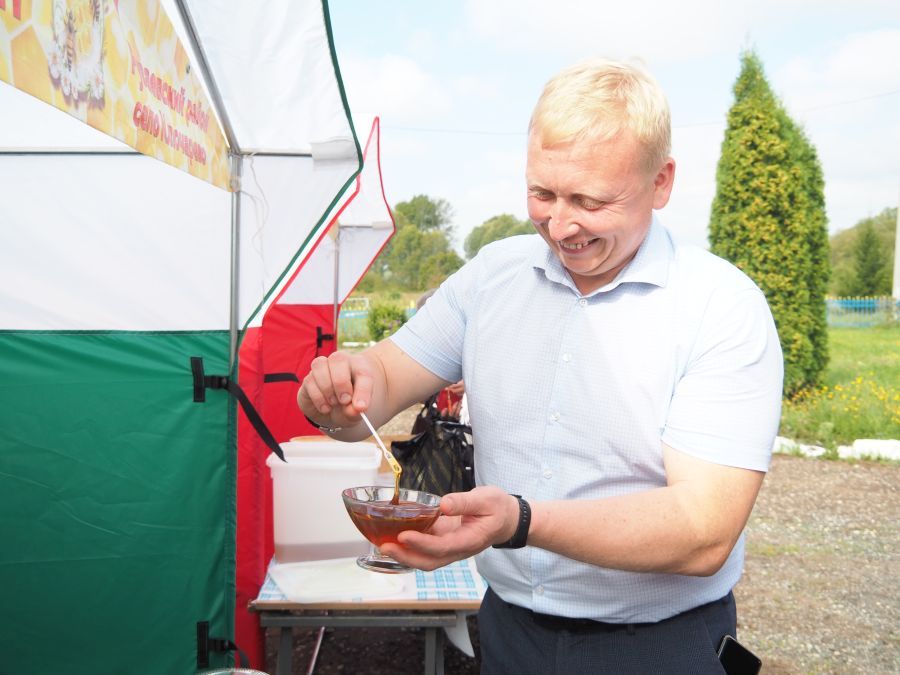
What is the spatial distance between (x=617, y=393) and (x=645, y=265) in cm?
26

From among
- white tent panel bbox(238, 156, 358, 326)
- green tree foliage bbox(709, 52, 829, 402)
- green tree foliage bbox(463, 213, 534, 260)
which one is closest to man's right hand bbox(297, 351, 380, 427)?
white tent panel bbox(238, 156, 358, 326)

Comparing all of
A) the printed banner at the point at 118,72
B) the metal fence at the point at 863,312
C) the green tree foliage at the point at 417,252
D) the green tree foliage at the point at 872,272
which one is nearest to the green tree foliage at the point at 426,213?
the green tree foliage at the point at 417,252

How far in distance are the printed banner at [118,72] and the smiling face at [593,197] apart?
2.94ft

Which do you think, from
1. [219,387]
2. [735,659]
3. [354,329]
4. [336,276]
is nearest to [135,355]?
[219,387]

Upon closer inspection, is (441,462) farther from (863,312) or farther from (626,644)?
(863,312)

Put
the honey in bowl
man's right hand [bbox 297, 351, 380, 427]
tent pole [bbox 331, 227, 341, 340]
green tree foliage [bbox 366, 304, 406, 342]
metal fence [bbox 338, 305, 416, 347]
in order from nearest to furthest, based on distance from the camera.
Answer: the honey in bowl → man's right hand [bbox 297, 351, 380, 427] → tent pole [bbox 331, 227, 341, 340] → green tree foliage [bbox 366, 304, 406, 342] → metal fence [bbox 338, 305, 416, 347]

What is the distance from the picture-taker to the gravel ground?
4.13 m

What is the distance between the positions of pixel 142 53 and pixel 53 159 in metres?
0.98

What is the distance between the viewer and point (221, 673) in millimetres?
1423

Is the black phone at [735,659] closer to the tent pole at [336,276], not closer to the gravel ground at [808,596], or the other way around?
the gravel ground at [808,596]

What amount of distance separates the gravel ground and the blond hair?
3248mm

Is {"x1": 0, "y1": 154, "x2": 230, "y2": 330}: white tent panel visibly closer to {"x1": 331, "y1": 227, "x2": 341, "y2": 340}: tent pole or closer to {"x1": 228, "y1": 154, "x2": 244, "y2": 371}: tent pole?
{"x1": 228, "y1": 154, "x2": 244, "y2": 371}: tent pole

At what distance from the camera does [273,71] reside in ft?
8.34

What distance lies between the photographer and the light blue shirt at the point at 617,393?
4.49ft
